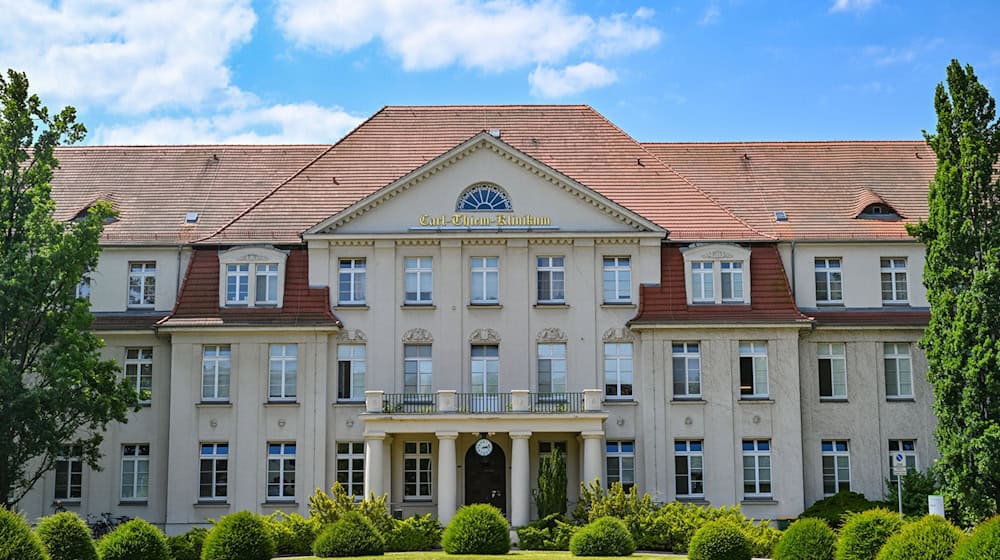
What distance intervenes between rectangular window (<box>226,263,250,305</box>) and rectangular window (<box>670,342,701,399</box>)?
46.6 ft

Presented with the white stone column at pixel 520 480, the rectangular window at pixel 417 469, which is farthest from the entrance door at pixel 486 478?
the white stone column at pixel 520 480

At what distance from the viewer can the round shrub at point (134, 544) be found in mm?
28469

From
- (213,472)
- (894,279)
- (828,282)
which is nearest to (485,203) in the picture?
(828,282)

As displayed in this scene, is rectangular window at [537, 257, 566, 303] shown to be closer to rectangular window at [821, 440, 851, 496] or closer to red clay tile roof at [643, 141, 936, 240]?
red clay tile roof at [643, 141, 936, 240]

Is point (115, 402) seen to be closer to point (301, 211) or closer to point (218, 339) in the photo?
point (218, 339)

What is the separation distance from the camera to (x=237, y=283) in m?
42.4

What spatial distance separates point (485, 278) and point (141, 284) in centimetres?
1183

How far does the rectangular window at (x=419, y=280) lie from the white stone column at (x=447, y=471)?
512 centimetres

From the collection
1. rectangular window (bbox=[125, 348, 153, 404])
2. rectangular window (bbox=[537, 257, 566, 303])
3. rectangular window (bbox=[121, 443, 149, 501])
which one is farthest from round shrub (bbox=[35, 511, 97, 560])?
rectangular window (bbox=[537, 257, 566, 303])

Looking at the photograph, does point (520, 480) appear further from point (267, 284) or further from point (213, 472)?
point (267, 284)

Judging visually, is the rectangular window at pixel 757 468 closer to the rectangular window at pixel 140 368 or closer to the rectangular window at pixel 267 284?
the rectangular window at pixel 267 284

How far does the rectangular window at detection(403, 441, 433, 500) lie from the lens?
136 ft

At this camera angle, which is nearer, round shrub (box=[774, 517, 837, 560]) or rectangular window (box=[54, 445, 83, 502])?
round shrub (box=[774, 517, 837, 560])

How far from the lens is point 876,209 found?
4497cm
